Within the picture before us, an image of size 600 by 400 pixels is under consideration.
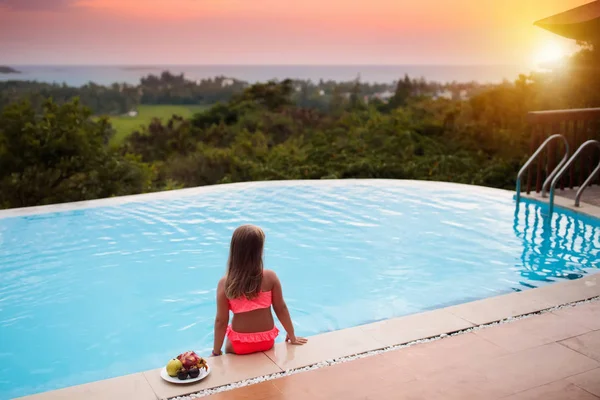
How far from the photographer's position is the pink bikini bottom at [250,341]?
360 centimetres

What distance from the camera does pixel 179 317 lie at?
5168mm

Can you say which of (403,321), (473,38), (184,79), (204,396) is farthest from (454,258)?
(184,79)

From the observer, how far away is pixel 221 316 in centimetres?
360

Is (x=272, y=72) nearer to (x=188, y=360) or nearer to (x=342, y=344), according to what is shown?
(x=342, y=344)

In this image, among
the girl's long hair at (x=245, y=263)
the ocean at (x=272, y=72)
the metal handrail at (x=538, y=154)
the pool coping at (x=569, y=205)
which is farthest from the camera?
the ocean at (x=272, y=72)

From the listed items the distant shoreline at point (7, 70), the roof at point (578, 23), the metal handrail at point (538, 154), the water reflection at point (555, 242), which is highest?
the roof at point (578, 23)

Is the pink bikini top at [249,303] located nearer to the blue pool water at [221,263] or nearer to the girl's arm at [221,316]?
the girl's arm at [221,316]

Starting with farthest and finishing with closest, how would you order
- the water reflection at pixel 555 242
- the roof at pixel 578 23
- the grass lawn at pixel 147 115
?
the grass lawn at pixel 147 115 < the roof at pixel 578 23 < the water reflection at pixel 555 242

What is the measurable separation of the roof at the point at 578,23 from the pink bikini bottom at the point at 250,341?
6830 millimetres

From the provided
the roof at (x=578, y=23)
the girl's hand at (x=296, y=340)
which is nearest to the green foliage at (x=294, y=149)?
the roof at (x=578, y=23)

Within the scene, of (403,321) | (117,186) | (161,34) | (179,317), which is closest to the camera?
(403,321)

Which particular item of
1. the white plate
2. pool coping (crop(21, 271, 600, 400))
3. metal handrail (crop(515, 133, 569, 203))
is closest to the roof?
metal handrail (crop(515, 133, 569, 203))

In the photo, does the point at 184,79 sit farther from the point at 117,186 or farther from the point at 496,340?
the point at 496,340

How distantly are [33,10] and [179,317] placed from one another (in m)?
18.3
